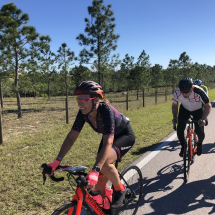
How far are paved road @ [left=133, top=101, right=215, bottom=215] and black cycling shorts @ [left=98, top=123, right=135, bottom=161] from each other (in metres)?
1.07

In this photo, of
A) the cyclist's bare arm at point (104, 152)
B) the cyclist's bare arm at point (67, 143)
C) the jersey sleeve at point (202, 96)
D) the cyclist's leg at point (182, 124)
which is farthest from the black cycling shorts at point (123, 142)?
the jersey sleeve at point (202, 96)

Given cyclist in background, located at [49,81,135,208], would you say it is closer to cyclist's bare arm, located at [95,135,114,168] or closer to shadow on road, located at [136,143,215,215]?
cyclist's bare arm, located at [95,135,114,168]

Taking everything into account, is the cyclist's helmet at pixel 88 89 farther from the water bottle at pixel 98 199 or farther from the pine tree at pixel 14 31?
the pine tree at pixel 14 31

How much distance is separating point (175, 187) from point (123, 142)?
5.69 ft

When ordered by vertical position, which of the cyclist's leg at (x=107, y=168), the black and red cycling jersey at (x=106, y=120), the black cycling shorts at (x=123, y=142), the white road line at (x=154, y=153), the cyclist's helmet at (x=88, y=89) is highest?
the cyclist's helmet at (x=88, y=89)

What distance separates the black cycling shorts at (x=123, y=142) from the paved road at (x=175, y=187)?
1.07m

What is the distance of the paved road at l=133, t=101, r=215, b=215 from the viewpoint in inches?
107

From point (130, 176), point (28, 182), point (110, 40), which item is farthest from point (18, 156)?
point (110, 40)

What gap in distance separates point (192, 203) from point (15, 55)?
1436 centimetres

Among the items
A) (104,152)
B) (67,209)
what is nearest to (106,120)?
(104,152)

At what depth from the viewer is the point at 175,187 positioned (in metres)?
3.32

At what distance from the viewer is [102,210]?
6.95ft

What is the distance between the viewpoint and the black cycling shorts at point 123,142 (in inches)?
89.3

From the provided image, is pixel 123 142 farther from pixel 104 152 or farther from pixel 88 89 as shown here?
pixel 88 89
